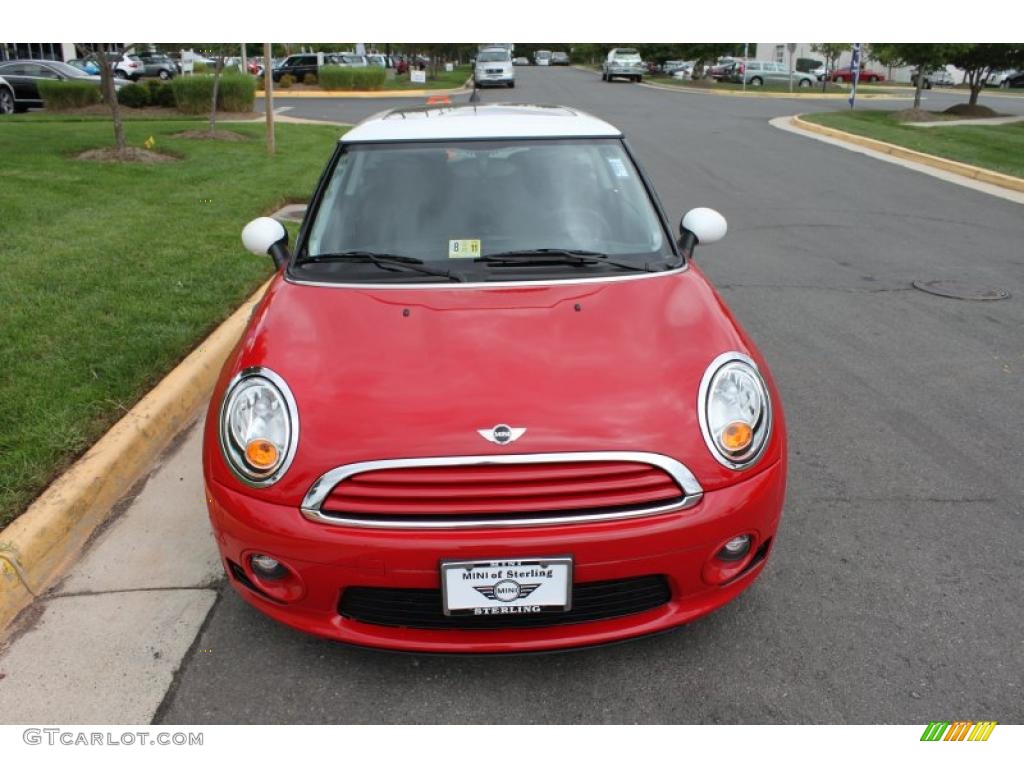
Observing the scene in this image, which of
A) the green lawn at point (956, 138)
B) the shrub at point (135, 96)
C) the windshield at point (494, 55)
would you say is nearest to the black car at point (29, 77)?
the shrub at point (135, 96)

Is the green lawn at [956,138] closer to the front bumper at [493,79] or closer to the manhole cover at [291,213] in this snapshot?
the manhole cover at [291,213]

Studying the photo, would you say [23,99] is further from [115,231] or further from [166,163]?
[115,231]

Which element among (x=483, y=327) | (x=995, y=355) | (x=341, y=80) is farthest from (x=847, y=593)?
(x=341, y=80)

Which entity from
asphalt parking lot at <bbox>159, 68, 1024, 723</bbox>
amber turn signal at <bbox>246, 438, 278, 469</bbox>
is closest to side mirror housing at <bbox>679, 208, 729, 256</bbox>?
asphalt parking lot at <bbox>159, 68, 1024, 723</bbox>

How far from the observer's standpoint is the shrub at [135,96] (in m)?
21.9

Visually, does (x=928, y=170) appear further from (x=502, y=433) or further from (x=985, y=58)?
(x=502, y=433)

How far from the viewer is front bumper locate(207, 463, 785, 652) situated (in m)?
2.37

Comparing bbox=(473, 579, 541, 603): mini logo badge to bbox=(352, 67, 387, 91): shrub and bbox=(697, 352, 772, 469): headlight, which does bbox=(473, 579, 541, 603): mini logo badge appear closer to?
bbox=(697, 352, 772, 469): headlight

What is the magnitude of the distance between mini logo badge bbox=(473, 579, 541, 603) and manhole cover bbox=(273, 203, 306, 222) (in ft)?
23.5

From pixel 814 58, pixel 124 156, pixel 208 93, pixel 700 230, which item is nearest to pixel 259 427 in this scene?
pixel 700 230

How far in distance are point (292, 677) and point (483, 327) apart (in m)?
1.27

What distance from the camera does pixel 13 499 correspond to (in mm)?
3357

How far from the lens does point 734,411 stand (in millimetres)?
2664

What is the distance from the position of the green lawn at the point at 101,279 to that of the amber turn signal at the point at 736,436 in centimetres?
266
